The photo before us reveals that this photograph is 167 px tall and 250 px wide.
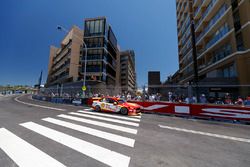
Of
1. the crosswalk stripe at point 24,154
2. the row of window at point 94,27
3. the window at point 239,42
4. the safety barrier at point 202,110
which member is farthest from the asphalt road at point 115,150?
the row of window at point 94,27

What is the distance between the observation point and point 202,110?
9188 millimetres

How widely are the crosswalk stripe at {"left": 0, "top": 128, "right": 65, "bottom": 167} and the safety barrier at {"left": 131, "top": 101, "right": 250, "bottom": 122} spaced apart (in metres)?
9.00

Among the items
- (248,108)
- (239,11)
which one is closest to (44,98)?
(248,108)

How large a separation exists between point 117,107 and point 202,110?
6.58 metres

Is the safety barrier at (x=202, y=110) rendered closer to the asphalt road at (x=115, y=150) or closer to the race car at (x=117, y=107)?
the race car at (x=117, y=107)

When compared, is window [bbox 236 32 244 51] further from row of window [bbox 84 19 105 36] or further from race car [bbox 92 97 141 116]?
row of window [bbox 84 19 105 36]

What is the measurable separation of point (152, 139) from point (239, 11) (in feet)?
76.3

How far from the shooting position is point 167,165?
2.90 meters

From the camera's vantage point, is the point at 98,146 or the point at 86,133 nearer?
the point at 98,146

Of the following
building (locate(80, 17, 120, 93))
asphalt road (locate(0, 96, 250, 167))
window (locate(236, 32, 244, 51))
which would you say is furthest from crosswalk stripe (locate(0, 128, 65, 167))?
building (locate(80, 17, 120, 93))

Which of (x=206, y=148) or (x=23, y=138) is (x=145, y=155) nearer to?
(x=206, y=148)

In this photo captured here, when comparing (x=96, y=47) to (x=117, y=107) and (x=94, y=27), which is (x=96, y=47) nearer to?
(x=94, y=27)

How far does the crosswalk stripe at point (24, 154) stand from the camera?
282 centimetres

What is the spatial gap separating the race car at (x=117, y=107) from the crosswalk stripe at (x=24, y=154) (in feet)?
21.3
